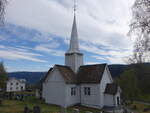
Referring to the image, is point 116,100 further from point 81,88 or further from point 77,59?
point 77,59

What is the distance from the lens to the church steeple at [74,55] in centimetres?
2638

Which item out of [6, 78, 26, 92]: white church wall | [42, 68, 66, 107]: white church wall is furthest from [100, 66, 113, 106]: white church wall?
[6, 78, 26, 92]: white church wall

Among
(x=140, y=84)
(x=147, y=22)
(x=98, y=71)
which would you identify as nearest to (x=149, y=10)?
(x=147, y=22)

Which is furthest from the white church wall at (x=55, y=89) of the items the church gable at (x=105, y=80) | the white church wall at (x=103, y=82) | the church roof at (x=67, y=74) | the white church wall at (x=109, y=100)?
the white church wall at (x=109, y=100)

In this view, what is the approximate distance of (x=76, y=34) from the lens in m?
28.0

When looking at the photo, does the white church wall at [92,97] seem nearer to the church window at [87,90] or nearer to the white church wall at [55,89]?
the church window at [87,90]

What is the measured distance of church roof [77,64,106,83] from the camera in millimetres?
23278

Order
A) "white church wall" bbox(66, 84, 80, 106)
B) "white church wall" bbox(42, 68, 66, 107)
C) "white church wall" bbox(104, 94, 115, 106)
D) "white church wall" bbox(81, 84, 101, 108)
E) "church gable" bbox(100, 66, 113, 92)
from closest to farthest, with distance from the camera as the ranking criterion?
"white church wall" bbox(104, 94, 115, 106) → "white church wall" bbox(81, 84, 101, 108) → "white church wall" bbox(66, 84, 80, 106) → "white church wall" bbox(42, 68, 66, 107) → "church gable" bbox(100, 66, 113, 92)

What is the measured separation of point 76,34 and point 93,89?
411 inches

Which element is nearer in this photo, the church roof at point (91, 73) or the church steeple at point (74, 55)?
the church roof at point (91, 73)

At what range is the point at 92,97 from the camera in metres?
23.3

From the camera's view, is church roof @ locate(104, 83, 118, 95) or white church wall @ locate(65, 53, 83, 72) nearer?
church roof @ locate(104, 83, 118, 95)

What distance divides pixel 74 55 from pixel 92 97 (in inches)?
297

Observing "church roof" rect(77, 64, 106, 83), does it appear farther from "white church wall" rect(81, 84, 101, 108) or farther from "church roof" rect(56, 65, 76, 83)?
"church roof" rect(56, 65, 76, 83)
